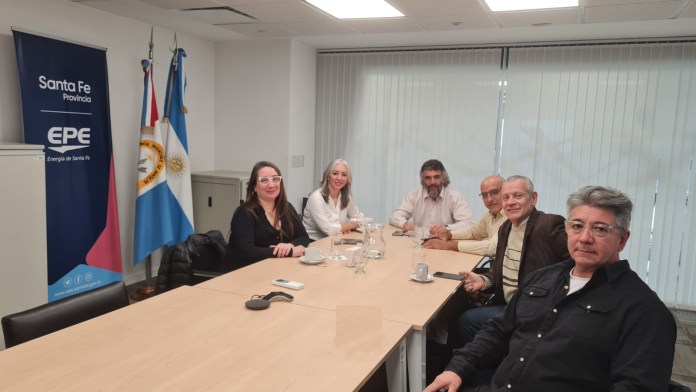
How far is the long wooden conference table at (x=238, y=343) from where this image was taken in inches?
58.9

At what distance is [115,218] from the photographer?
14.4 feet

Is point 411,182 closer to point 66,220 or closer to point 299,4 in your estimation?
point 299,4

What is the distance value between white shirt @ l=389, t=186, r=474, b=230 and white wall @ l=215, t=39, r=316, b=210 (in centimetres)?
163

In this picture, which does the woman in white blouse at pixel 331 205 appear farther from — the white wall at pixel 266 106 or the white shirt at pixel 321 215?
the white wall at pixel 266 106

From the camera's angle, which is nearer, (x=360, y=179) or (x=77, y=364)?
(x=77, y=364)

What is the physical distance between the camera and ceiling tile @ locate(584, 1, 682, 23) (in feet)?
11.4

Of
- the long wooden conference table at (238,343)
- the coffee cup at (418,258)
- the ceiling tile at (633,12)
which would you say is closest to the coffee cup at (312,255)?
the long wooden conference table at (238,343)

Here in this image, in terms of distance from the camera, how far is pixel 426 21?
4211mm

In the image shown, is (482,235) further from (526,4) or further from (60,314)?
(60,314)

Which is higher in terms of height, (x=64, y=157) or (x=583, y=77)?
(x=583, y=77)

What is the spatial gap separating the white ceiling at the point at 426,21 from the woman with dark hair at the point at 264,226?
141cm

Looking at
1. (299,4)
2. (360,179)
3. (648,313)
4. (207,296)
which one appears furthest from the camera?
(360,179)

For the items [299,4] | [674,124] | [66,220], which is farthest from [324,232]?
[674,124]

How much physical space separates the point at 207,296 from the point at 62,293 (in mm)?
2354
